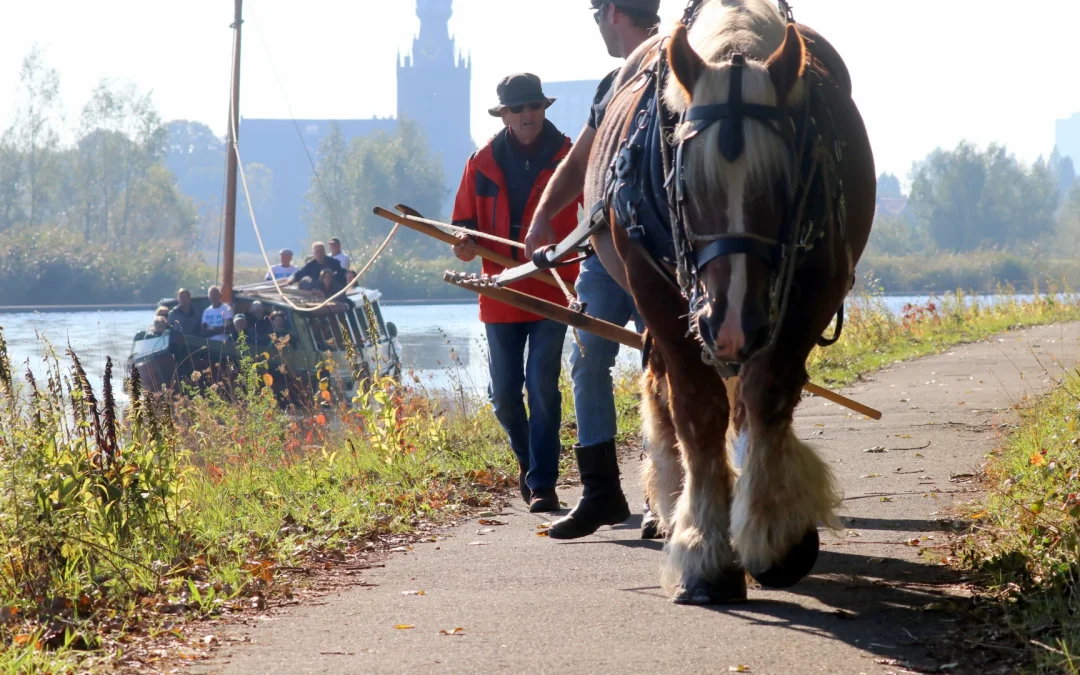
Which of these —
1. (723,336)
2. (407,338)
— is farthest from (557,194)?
(407,338)

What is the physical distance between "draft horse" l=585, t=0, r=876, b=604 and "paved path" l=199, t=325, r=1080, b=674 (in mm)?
257

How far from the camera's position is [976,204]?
307 ft

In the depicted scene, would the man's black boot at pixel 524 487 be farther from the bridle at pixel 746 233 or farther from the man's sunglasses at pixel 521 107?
the bridle at pixel 746 233

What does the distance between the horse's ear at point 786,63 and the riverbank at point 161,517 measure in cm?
252

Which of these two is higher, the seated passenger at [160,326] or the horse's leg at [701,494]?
the horse's leg at [701,494]

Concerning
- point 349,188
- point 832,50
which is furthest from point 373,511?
point 349,188

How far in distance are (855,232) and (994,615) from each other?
4.33ft

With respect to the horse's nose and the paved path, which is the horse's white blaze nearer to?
the horse's nose

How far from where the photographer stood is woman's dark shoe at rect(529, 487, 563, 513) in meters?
6.38

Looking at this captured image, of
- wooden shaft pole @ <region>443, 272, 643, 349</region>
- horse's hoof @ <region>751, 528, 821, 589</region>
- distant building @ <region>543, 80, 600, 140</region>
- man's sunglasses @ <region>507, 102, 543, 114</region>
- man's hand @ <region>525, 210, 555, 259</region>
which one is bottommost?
horse's hoof @ <region>751, 528, 821, 589</region>

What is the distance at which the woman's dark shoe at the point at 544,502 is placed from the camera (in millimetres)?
6375

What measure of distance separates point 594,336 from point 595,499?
0.74m

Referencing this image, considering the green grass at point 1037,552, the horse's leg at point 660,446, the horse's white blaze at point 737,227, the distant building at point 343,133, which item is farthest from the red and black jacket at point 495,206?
the distant building at point 343,133

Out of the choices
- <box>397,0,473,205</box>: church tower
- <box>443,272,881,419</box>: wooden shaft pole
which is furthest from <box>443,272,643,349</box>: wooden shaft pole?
<box>397,0,473,205</box>: church tower
